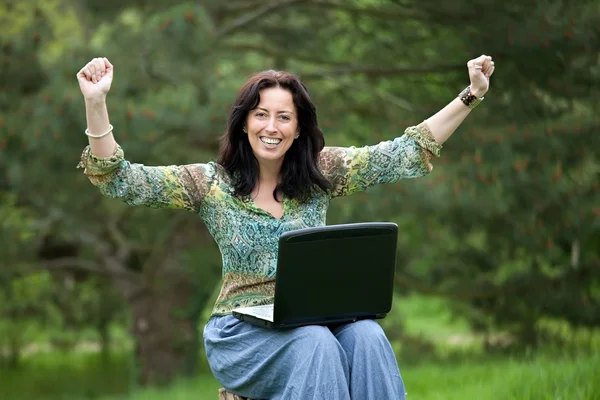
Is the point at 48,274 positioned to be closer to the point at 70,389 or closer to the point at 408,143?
the point at 70,389

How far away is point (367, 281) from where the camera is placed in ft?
8.33

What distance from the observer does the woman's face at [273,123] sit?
276 cm

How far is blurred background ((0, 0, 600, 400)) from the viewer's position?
5746 mm

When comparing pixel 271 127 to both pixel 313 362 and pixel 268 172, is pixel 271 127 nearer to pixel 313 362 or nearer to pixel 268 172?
pixel 268 172

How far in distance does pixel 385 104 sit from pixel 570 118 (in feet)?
7.34

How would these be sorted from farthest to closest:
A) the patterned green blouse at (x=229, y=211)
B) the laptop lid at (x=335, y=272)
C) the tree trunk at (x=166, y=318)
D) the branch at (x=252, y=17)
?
the tree trunk at (x=166, y=318) < the branch at (x=252, y=17) < the patterned green blouse at (x=229, y=211) < the laptop lid at (x=335, y=272)

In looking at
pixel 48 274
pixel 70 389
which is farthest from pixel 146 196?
pixel 48 274

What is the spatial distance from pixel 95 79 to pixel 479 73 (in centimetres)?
116

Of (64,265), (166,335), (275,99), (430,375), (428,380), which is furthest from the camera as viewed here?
(64,265)

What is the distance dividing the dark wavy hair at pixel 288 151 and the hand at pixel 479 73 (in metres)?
0.50

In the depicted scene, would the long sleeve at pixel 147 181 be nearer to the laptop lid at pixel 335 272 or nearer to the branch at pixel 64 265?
the laptop lid at pixel 335 272

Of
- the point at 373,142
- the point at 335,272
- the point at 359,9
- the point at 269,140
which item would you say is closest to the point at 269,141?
the point at 269,140

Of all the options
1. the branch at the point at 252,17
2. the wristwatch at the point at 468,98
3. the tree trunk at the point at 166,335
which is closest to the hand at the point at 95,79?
the wristwatch at the point at 468,98

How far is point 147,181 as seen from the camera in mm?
2678
